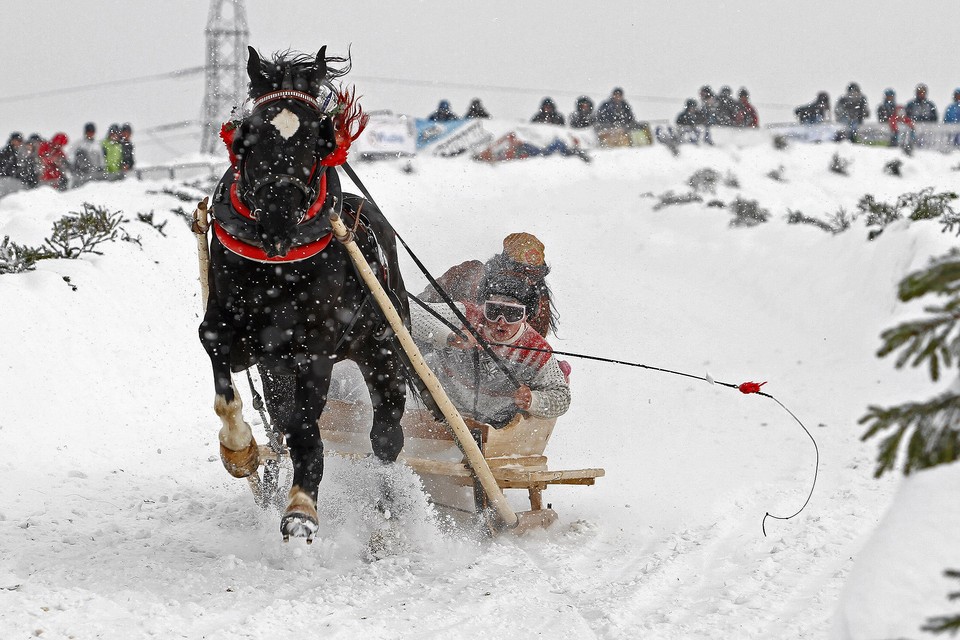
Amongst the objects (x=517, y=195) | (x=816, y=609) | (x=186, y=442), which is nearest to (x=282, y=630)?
(x=816, y=609)

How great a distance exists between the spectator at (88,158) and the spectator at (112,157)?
87 mm

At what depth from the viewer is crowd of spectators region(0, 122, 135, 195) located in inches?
660

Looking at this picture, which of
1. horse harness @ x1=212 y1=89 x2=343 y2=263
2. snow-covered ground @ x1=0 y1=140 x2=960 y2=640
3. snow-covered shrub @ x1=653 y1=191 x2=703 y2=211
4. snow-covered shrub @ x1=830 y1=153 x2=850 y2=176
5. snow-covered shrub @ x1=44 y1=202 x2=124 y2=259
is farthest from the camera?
snow-covered shrub @ x1=830 y1=153 x2=850 y2=176

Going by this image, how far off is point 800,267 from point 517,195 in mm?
8208

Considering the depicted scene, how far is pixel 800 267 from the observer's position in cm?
1215

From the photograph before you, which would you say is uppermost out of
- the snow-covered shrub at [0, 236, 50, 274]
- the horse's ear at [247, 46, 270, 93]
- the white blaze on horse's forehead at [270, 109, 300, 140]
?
the horse's ear at [247, 46, 270, 93]

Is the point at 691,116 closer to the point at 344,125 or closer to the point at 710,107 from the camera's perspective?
the point at 710,107

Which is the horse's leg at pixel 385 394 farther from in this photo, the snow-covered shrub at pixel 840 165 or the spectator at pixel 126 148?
the snow-covered shrub at pixel 840 165

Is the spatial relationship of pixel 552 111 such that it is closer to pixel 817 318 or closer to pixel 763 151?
pixel 763 151

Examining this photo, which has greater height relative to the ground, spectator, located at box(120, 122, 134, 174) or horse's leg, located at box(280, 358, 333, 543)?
horse's leg, located at box(280, 358, 333, 543)

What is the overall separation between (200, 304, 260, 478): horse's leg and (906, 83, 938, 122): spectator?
63.9ft

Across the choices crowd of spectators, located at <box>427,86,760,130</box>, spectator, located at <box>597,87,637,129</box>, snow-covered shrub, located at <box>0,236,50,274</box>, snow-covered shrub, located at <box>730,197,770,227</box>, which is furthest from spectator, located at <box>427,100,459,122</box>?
snow-covered shrub, located at <box>0,236,50,274</box>

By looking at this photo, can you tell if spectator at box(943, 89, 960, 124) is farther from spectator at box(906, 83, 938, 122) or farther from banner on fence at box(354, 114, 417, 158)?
banner on fence at box(354, 114, 417, 158)

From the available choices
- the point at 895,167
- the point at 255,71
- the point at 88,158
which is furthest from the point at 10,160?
the point at 895,167
